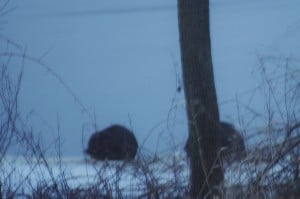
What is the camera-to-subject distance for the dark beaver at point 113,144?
5.09 meters

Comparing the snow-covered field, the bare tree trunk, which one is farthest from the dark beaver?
the bare tree trunk

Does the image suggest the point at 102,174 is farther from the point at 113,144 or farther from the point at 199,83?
the point at 113,144

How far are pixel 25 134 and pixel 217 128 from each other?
4.31ft

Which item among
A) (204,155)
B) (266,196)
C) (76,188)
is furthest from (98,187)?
(266,196)

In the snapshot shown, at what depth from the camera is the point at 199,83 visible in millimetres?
5062

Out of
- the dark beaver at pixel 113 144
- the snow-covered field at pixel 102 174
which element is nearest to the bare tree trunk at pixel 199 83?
the snow-covered field at pixel 102 174

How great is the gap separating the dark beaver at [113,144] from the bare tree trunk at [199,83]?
0.44m

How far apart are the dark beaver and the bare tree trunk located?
44 centimetres

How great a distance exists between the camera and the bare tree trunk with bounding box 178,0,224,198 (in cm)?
501

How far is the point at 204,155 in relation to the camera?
5.07 m

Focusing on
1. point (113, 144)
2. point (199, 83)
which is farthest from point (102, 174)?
point (113, 144)

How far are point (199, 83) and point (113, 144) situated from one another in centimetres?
118

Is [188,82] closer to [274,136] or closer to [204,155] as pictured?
[204,155]

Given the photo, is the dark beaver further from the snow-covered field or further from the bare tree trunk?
the bare tree trunk
